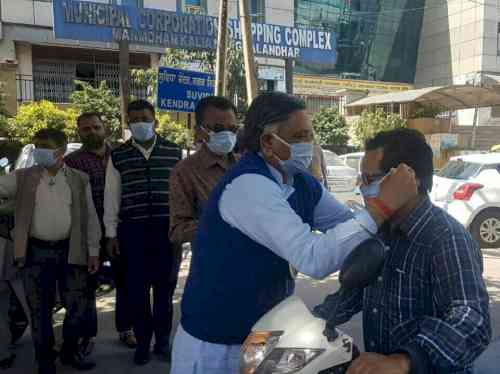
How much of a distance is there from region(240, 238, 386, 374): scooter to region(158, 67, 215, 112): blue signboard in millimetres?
5874

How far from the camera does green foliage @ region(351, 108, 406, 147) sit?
20938 mm

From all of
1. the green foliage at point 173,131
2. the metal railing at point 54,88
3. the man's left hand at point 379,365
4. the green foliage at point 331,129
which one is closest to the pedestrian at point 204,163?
the man's left hand at point 379,365

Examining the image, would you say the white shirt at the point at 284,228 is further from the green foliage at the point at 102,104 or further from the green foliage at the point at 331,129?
the green foliage at the point at 331,129

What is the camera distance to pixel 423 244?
152 centimetres

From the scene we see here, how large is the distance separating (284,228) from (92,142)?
3.19 meters

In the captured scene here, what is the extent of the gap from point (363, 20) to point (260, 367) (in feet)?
118

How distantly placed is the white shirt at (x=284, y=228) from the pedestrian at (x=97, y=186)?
2703 mm

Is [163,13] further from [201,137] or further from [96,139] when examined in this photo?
[201,137]

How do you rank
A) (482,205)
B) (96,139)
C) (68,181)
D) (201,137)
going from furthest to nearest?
(482,205), (96,139), (68,181), (201,137)

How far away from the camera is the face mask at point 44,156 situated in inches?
139

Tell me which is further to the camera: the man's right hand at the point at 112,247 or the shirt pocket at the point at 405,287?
the man's right hand at the point at 112,247

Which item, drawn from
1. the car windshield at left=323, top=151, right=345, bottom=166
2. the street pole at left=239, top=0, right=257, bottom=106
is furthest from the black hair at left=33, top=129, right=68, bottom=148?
the car windshield at left=323, top=151, right=345, bottom=166

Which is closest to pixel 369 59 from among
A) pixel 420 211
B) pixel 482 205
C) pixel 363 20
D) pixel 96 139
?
pixel 363 20

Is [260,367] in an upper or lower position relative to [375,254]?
lower
